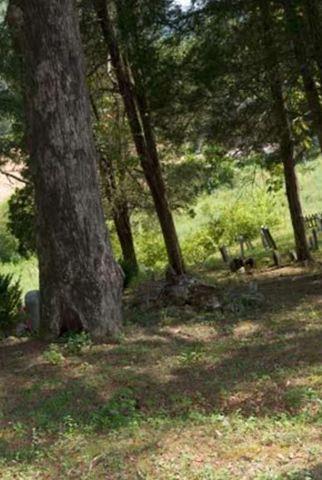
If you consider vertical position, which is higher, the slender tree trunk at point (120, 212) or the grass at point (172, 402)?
the slender tree trunk at point (120, 212)

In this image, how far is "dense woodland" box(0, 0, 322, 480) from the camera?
504 centimetres

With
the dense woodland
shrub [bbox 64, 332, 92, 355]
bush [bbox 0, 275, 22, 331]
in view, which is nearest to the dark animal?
the dense woodland

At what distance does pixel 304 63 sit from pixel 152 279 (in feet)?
22.1

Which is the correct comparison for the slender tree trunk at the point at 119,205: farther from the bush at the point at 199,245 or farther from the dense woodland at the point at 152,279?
the bush at the point at 199,245

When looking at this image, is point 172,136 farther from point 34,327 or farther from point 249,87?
point 34,327

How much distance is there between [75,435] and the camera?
522cm

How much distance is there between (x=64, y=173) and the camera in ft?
26.0

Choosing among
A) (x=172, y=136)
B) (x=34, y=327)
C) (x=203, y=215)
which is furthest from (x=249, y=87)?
(x=203, y=215)

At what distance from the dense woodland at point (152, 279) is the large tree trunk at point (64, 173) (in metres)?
0.02

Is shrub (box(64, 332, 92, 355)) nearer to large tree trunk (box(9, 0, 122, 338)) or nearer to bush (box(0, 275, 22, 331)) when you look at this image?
large tree trunk (box(9, 0, 122, 338))

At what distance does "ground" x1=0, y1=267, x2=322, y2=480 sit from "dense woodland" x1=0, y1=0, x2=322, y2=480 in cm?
2

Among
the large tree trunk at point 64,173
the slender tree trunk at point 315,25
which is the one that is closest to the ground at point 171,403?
the large tree trunk at point 64,173

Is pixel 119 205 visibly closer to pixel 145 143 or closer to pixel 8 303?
pixel 145 143

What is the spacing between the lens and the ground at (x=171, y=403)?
4.61 metres
